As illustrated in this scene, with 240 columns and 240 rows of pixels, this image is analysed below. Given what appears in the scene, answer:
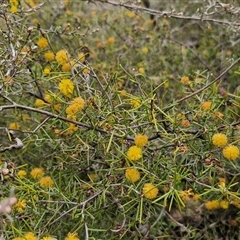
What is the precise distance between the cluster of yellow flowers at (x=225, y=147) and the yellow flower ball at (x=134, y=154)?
0.23 meters

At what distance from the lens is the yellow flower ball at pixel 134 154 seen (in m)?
1.43

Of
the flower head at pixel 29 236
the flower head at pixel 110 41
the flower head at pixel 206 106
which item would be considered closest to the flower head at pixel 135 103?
the flower head at pixel 206 106

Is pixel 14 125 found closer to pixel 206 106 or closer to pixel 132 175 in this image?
pixel 132 175

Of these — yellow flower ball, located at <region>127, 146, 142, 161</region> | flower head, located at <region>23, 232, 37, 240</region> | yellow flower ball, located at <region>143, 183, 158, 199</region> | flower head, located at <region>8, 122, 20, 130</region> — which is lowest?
flower head, located at <region>8, 122, 20, 130</region>

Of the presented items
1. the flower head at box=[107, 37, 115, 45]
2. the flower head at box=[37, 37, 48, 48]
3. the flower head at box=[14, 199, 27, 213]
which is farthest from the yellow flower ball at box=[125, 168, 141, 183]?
the flower head at box=[107, 37, 115, 45]

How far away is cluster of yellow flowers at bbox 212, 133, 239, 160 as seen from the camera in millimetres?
1458

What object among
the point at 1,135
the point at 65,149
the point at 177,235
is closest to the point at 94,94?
the point at 65,149

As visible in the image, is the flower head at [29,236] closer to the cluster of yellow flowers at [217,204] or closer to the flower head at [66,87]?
the flower head at [66,87]

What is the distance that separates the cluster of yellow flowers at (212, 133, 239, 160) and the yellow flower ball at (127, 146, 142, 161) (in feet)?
0.75

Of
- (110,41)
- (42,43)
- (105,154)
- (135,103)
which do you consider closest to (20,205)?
(105,154)

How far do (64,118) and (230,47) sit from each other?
1396 mm

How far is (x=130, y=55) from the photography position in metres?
2.55

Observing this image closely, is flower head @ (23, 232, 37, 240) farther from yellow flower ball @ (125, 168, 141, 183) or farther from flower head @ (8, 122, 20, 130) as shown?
flower head @ (8, 122, 20, 130)

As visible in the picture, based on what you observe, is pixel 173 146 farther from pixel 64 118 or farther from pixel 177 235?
pixel 177 235
